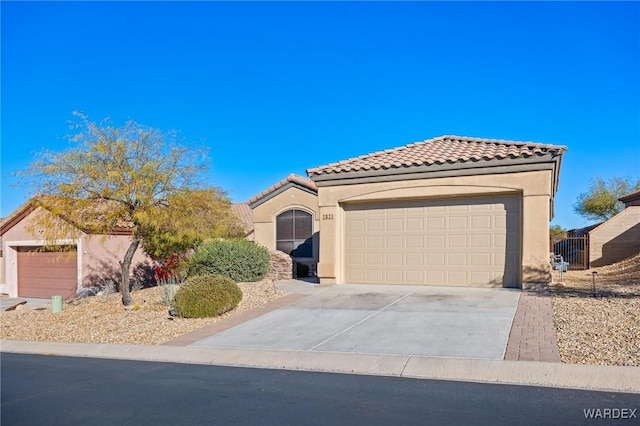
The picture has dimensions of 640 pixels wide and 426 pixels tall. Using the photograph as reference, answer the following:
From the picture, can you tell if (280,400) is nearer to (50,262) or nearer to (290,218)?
(290,218)

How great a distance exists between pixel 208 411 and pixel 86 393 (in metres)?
2.07

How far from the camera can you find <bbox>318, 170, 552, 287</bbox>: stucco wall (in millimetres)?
14148

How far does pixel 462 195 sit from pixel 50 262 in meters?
17.0

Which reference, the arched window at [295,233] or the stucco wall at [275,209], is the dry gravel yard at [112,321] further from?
the stucco wall at [275,209]

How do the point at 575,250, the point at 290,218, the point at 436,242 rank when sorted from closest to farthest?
the point at 436,242 < the point at 290,218 < the point at 575,250

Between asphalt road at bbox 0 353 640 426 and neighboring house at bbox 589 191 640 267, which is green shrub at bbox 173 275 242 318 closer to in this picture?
asphalt road at bbox 0 353 640 426

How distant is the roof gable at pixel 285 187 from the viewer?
966 inches

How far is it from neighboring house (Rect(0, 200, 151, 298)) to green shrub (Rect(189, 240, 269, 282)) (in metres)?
4.00

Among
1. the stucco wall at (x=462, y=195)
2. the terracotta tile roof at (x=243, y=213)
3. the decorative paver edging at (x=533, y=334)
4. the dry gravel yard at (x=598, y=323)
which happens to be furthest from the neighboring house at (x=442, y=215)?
the terracotta tile roof at (x=243, y=213)

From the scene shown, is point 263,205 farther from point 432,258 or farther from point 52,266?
point 432,258

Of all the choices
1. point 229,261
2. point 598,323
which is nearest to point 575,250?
point 229,261

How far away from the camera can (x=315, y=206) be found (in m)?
24.4

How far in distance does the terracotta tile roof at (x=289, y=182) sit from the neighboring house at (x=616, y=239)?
13.2 m

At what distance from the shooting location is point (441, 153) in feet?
54.4
